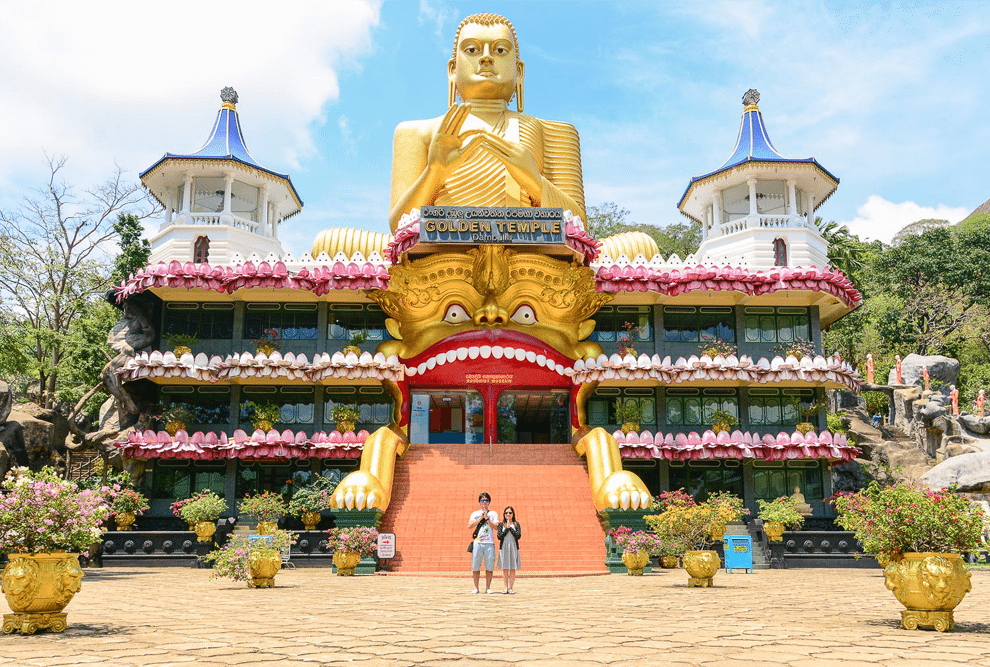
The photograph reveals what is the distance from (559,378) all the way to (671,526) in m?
9.66

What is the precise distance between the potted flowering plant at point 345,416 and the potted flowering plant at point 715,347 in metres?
10.9

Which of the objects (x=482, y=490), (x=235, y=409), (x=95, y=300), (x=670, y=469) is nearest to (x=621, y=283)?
(x=670, y=469)

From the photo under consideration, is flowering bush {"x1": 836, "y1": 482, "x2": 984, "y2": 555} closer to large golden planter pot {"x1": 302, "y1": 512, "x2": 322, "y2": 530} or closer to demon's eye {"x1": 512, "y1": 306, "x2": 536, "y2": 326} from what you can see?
demon's eye {"x1": 512, "y1": 306, "x2": 536, "y2": 326}

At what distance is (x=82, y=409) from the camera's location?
34094 millimetres

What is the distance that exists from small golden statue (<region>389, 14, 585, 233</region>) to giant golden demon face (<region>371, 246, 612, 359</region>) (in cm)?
207

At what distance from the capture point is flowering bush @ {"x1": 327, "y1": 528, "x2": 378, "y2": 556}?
1730cm

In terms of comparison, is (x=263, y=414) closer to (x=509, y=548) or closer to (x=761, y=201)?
(x=509, y=548)

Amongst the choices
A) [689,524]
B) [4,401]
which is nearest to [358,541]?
[689,524]

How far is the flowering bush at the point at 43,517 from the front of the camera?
859 cm

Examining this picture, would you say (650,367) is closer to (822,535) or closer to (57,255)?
(822,535)

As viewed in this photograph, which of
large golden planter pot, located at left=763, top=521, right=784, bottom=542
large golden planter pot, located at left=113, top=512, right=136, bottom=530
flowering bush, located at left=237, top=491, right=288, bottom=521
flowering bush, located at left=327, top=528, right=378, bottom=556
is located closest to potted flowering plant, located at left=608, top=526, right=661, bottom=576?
large golden planter pot, located at left=763, top=521, right=784, bottom=542

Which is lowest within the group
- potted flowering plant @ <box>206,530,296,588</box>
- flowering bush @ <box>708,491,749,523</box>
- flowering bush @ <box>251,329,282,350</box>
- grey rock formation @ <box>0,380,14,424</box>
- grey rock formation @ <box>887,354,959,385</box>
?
potted flowering plant @ <box>206,530,296,588</box>

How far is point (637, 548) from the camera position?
17234mm

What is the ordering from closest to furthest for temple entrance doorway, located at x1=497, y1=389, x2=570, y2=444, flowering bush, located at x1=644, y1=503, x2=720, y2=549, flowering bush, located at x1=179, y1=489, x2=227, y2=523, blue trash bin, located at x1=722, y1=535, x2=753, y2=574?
flowering bush, located at x1=644, y1=503, x2=720, y2=549 < blue trash bin, located at x1=722, y1=535, x2=753, y2=574 < flowering bush, located at x1=179, y1=489, x2=227, y2=523 < temple entrance doorway, located at x1=497, y1=389, x2=570, y2=444
